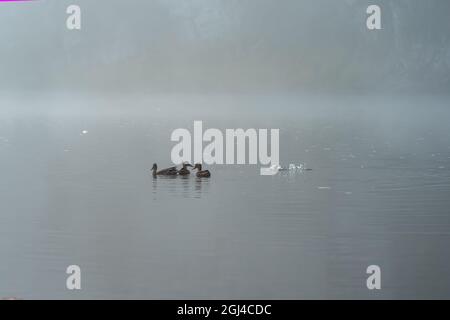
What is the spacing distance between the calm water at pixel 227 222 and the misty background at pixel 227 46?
17.9 meters

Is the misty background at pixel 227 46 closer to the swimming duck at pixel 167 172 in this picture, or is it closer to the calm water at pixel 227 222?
the calm water at pixel 227 222

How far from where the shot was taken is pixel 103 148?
21.5 meters

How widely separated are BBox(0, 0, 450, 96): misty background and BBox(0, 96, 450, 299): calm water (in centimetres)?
1794

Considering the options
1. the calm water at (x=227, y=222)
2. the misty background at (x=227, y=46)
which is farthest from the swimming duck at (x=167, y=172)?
the misty background at (x=227, y=46)

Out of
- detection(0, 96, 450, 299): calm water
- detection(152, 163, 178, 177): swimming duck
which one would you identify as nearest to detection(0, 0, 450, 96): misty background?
detection(0, 96, 450, 299): calm water

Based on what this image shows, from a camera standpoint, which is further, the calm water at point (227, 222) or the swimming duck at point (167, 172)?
the swimming duck at point (167, 172)

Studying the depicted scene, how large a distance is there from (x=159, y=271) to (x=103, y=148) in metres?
12.2

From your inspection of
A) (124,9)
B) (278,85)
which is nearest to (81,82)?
(124,9)

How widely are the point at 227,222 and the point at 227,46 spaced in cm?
3164

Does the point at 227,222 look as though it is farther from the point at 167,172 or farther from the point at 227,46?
the point at 227,46

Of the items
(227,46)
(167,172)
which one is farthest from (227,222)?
(227,46)

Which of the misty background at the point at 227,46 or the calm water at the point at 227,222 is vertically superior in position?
the misty background at the point at 227,46

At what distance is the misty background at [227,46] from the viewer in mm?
40750

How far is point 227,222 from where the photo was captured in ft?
39.4
